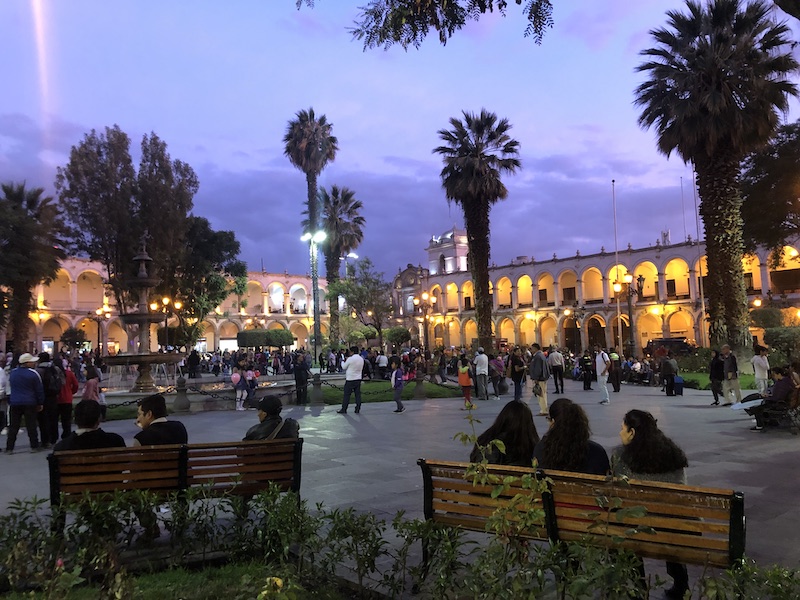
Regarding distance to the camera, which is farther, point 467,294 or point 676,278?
point 467,294

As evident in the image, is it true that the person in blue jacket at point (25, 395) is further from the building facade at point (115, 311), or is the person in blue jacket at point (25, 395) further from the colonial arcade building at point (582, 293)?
the colonial arcade building at point (582, 293)

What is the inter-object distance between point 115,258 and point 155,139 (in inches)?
221

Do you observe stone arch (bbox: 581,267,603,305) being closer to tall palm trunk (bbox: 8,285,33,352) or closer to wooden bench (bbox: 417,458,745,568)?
tall palm trunk (bbox: 8,285,33,352)

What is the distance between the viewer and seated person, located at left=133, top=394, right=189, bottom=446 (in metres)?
4.96

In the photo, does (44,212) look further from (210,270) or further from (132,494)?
(132,494)

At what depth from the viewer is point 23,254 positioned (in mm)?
27078

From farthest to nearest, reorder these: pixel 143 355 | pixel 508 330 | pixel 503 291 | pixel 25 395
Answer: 1. pixel 508 330
2. pixel 503 291
3. pixel 143 355
4. pixel 25 395

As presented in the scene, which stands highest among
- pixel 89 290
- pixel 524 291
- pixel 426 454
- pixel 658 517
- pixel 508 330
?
pixel 89 290

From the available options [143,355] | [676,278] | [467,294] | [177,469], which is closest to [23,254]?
[143,355]

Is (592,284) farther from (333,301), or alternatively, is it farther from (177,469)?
(177,469)

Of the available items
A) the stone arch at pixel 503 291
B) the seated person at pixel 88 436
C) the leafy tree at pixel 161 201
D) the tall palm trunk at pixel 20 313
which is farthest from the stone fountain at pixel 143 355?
the stone arch at pixel 503 291

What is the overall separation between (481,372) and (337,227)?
31.5 m

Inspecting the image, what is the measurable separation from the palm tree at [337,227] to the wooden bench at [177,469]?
128 feet

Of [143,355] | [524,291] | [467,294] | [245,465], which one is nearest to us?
[245,465]
